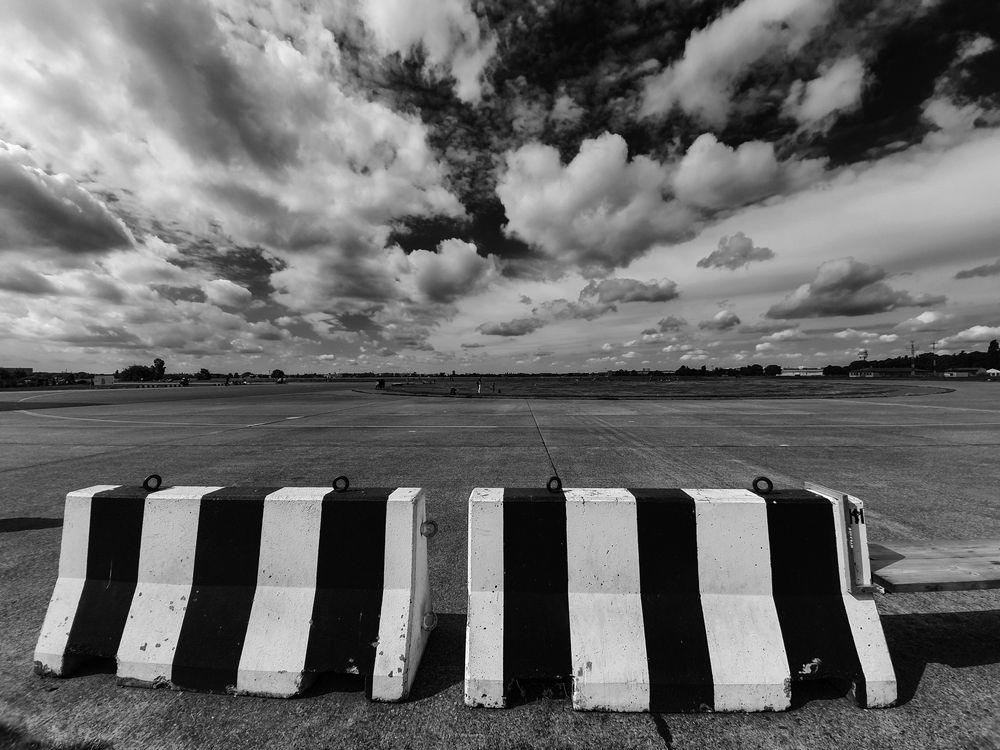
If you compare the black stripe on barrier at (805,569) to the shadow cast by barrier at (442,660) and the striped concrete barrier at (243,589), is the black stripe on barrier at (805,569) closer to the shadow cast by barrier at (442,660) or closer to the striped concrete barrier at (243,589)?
the shadow cast by barrier at (442,660)

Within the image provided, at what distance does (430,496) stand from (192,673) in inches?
137

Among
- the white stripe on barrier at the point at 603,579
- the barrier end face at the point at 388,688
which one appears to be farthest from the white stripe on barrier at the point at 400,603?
the white stripe on barrier at the point at 603,579

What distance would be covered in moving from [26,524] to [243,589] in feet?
14.7

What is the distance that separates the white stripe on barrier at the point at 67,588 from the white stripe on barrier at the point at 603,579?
2783mm

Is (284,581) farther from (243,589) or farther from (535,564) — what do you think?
(535,564)

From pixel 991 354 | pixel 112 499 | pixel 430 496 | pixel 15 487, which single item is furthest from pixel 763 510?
pixel 991 354

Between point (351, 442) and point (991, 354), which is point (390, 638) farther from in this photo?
point (991, 354)

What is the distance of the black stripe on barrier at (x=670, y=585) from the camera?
2180mm

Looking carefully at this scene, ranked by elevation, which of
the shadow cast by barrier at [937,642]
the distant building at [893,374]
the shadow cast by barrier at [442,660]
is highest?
the distant building at [893,374]

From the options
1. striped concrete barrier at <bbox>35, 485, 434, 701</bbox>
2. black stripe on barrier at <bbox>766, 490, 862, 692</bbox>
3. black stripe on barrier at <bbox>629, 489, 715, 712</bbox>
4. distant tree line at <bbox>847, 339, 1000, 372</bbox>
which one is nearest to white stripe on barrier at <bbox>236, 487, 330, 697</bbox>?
striped concrete barrier at <bbox>35, 485, 434, 701</bbox>

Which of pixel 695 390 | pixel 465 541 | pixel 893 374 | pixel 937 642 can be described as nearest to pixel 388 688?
pixel 465 541

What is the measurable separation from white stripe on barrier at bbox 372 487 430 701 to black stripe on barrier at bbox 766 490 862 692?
195 centimetres

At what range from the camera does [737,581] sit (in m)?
2.33

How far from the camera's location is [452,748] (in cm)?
189
